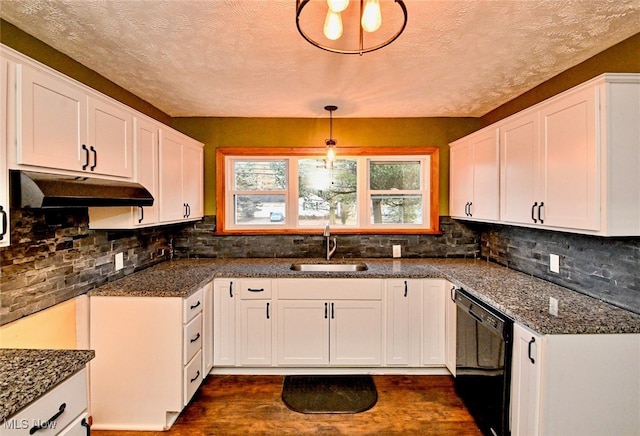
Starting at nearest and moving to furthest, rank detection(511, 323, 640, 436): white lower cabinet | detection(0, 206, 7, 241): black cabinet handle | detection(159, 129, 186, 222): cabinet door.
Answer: detection(0, 206, 7, 241): black cabinet handle, detection(511, 323, 640, 436): white lower cabinet, detection(159, 129, 186, 222): cabinet door

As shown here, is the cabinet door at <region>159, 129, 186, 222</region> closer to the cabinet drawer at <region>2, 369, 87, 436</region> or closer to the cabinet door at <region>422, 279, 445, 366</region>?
the cabinet drawer at <region>2, 369, 87, 436</region>

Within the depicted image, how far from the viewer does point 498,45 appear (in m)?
1.95

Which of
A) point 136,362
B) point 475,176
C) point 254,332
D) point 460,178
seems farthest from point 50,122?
point 460,178

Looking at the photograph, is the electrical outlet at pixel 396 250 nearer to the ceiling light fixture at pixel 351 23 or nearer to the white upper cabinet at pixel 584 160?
the white upper cabinet at pixel 584 160

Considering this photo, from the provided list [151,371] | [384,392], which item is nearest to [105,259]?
[151,371]

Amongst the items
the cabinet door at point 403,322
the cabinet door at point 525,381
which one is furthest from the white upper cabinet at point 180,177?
the cabinet door at point 525,381

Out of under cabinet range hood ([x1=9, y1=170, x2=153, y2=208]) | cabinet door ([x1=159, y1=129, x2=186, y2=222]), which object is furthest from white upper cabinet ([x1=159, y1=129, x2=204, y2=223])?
under cabinet range hood ([x1=9, y1=170, x2=153, y2=208])

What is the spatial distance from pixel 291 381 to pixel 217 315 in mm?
843

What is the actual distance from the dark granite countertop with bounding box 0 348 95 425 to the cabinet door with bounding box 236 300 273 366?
1.44 meters

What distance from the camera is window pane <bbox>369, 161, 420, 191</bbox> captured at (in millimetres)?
3590

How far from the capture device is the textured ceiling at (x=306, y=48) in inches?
63.6

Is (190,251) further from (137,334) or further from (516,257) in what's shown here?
(516,257)

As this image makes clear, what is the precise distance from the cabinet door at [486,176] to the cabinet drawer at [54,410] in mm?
2864

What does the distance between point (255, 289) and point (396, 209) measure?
5.81 ft
